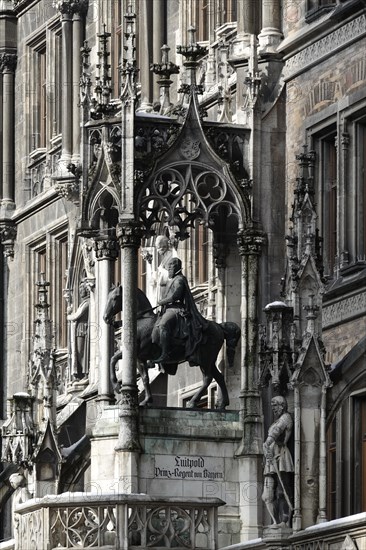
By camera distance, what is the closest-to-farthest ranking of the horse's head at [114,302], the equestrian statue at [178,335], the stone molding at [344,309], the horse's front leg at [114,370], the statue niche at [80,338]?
the stone molding at [344,309] → the equestrian statue at [178,335] → the horse's front leg at [114,370] → the horse's head at [114,302] → the statue niche at [80,338]

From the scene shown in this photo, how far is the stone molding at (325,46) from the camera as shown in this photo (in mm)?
44188

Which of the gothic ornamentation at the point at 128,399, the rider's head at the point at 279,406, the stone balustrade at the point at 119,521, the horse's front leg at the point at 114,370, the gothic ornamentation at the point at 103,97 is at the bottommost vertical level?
the stone balustrade at the point at 119,521

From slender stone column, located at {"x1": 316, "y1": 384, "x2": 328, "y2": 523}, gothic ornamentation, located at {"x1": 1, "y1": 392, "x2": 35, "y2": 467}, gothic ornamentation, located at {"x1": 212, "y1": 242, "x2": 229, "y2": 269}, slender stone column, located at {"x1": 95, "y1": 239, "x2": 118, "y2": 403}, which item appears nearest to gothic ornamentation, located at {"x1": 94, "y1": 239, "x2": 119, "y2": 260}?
slender stone column, located at {"x1": 95, "y1": 239, "x2": 118, "y2": 403}

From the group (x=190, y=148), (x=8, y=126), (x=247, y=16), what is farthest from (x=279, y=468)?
(x=8, y=126)

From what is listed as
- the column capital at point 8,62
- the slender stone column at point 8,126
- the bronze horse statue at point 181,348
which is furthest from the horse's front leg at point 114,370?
the column capital at point 8,62

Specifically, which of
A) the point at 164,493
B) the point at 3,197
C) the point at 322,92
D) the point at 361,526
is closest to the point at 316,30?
the point at 322,92

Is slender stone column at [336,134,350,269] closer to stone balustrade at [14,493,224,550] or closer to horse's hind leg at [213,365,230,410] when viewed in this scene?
Result: horse's hind leg at [213,365,230,410]

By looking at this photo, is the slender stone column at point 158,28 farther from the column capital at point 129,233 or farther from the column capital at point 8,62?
the column capital at point 8,62

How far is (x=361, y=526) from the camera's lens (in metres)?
37.6

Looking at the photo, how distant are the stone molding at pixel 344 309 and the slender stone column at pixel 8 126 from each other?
1740 cm

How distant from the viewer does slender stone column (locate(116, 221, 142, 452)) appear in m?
43.9

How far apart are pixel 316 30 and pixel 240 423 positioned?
19.2ft

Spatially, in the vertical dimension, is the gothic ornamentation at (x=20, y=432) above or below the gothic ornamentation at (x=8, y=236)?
below

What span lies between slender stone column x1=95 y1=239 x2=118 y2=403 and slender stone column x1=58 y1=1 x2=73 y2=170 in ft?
33.4
